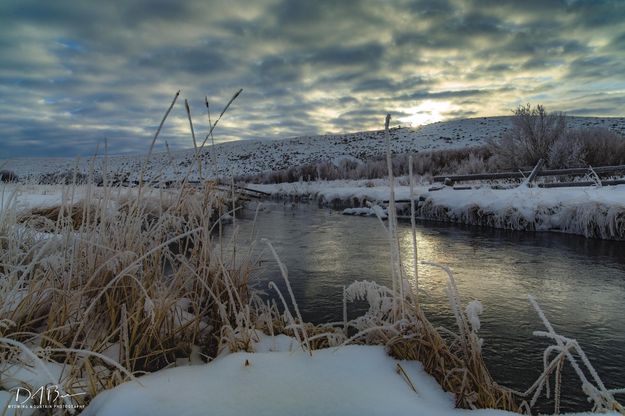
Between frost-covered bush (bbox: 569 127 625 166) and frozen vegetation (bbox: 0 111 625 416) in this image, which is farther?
frost-covered bush (bbox: 569 127 625 166)

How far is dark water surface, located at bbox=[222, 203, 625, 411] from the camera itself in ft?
10.5

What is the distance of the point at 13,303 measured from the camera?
2166 mm

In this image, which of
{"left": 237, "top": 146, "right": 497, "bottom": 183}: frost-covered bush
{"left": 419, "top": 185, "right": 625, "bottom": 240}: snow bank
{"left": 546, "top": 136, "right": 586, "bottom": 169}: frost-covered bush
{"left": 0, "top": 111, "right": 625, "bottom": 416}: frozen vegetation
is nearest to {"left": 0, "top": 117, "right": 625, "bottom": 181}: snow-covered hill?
{"left": 237, "top": 146, "right": 497, "bottom": 183}: frost-covered bush

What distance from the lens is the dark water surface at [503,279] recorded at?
3.19m

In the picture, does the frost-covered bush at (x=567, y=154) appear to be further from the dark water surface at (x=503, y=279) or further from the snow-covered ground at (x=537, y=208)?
the dark water surface at (x=503, y=279)

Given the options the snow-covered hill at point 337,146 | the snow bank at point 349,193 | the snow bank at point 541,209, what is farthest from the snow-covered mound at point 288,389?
the snow-covered hill at point 337,146

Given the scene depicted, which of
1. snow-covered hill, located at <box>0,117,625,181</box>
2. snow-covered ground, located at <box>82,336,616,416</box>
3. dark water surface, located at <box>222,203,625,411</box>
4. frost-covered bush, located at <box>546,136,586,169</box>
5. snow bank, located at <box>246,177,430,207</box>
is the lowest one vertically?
dark water surface, located at <box>222,203,625,411</box>

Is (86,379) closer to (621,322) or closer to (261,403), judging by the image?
(261,403)

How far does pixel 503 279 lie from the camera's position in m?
5.23

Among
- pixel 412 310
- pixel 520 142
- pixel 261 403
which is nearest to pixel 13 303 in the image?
pixel 261 403

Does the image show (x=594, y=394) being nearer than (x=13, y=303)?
Yes

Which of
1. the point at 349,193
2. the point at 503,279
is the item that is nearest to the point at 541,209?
the point at 503,279

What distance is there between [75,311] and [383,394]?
167 centimetres

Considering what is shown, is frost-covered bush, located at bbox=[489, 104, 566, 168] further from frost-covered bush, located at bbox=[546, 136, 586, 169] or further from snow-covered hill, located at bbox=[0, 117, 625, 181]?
snow-covered hill, located at bbox=[0, 117, 625, 181]
